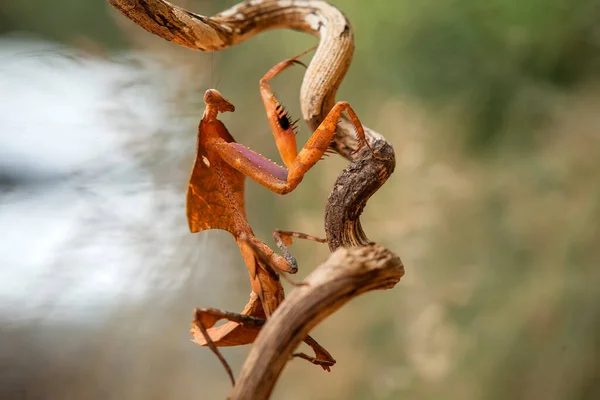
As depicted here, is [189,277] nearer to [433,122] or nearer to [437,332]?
[437,332]

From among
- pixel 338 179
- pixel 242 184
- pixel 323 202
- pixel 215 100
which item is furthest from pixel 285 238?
pixel 323 202

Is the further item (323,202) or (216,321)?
(323,202)

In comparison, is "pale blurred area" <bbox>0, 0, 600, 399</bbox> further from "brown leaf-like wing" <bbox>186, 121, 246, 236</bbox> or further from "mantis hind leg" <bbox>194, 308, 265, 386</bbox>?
"mantis hind leg" <bbox>194, 308, 265, 386</bbox>

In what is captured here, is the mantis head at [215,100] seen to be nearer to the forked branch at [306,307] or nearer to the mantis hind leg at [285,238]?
the mantis hind leg at [285,238]

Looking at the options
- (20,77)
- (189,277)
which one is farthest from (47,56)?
(189,277)

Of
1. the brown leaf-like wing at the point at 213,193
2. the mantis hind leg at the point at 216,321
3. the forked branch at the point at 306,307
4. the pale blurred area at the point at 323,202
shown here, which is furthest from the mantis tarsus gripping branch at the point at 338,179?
the pale blurred area at the point at 323,202

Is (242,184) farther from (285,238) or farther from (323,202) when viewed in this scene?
Answer: (323,202)

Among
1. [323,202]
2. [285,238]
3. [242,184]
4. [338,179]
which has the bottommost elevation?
[323,202]
